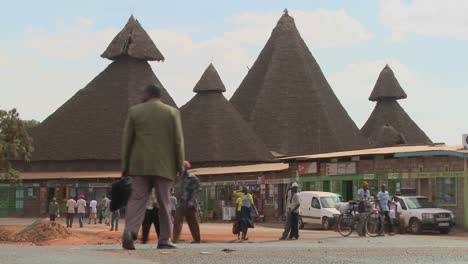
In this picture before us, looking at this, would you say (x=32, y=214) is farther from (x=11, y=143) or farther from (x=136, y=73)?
(x=136, y=73)

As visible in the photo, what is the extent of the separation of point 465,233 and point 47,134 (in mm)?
49230

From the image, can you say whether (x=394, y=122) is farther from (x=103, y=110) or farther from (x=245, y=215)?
(x=245, y=215)

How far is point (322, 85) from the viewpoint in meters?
94.5

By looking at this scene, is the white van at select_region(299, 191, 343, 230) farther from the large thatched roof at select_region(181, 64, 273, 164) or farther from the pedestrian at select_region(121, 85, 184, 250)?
the large thatched roof at select_region(181, 64, 273, 164)

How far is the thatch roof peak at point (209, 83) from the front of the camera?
8345 centimetres

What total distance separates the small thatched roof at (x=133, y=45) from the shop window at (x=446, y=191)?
53.7m

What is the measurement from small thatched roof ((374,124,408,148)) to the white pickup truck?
192ft

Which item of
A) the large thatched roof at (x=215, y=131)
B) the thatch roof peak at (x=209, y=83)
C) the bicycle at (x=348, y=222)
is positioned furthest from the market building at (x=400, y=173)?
the thatch roof peak at (x=209, y=83)

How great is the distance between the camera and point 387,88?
103 m

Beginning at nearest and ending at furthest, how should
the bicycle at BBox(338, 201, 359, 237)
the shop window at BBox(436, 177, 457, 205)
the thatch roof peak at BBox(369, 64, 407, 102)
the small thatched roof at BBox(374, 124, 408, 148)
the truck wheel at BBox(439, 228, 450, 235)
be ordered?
the bicycle at BBox(338, 201, 359, 237), the truck wheel at BBox(439, 228, 450, 235), the shop window at BBox(436, 177, 457, 205), the small thatched roof at BBox(374, 124, 408, 148), the thatch roof peak at BBox(369, 64, 407, 102)

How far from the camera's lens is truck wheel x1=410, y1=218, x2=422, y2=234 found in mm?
29422

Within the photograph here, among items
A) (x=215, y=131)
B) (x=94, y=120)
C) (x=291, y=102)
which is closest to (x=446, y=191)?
(x=215, y=131)

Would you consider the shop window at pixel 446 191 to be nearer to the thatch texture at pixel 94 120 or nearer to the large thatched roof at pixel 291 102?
the thatch texture at pixel 94 120

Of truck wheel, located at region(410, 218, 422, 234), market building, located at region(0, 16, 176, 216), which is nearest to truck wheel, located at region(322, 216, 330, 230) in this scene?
truck wheel, located at region(410, 218, 422, 234)
